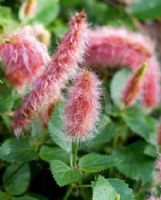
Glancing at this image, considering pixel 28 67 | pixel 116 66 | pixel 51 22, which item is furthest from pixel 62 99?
pixel 51 22

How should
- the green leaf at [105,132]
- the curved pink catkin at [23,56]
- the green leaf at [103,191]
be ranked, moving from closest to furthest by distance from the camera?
the green leaf at [103,191], the curved pink catkin at [23,56], the green leaf at [105,132]

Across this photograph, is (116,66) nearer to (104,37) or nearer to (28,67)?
(104,37)

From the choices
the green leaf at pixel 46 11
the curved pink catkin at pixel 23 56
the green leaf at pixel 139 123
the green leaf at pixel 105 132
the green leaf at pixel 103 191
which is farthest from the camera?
the green leaf at pixel 46 11

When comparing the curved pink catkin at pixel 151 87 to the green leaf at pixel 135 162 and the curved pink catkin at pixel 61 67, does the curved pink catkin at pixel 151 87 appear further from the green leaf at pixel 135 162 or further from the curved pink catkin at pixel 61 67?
the curved pink catkin at pixel 61 67

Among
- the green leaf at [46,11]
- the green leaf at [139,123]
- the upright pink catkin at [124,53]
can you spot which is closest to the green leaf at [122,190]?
the green leaf at [139,123]

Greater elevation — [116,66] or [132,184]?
[116,66]

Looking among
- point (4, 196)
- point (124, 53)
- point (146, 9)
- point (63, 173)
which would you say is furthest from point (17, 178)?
point (146, 9)
